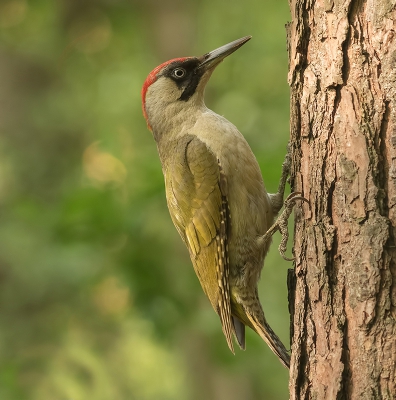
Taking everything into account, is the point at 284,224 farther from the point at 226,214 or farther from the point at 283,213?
the point at 226,214

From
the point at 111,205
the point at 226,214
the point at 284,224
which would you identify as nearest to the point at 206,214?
the point at 226,214

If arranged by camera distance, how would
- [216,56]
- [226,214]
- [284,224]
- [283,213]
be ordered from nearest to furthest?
1. [283,213]
2. [284,224]
3. [226,214]
4. [216,56]

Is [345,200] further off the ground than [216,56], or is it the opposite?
[216,56]

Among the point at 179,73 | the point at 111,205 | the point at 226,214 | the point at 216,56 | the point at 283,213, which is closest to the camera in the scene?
the point at 283,213

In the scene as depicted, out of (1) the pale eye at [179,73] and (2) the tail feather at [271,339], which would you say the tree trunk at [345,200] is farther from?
(1) the pale eye at [179,73]

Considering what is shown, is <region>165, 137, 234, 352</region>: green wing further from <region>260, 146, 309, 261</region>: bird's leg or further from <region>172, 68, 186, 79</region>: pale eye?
<region>172, 68, 186, 79</region>: pale eye

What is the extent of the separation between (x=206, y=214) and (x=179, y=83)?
1196mm

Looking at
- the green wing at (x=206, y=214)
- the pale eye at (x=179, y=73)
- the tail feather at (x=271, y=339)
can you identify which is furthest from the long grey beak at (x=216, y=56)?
the tail feather at (x=271, y=339)

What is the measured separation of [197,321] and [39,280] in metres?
1.62

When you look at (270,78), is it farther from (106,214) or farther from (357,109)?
(357,109)

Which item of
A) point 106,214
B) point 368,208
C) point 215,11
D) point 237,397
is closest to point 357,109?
point 368,208

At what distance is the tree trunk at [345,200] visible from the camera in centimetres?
259

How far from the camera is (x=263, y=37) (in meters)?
10.3

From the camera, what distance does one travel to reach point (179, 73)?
476 centimetres
